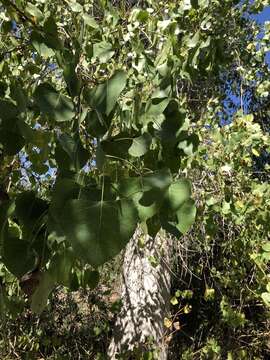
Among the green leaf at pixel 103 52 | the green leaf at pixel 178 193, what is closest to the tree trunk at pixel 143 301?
the green leaf at pixel 103 52

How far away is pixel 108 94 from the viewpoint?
30.3 inches

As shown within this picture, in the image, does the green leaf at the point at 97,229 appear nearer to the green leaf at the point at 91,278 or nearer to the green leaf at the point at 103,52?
the green leaf at the point at 91,278

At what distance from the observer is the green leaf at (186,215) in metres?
0.72

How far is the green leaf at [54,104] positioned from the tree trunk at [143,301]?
→ 2190 millimetres

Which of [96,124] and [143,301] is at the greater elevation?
[96,124]

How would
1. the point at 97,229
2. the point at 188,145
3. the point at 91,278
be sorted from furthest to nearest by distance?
the point at 91,278 → the point at 188,145 → the point at 97,229

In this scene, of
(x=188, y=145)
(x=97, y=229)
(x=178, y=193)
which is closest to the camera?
(x=97, y=229)

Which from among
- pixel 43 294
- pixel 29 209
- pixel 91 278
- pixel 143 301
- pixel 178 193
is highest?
pixel 178 193

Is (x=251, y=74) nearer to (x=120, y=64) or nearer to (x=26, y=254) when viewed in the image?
(x=120, y=64)

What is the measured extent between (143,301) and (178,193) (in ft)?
8.49

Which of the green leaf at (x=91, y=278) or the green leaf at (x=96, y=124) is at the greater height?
the green leaf at (x=96, y=124)

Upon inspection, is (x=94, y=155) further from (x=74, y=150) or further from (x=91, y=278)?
(x=91, y=278)

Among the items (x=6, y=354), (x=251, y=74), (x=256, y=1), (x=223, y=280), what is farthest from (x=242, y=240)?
(x=6, y=354)

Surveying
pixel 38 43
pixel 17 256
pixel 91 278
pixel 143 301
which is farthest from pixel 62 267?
pixel 143 301
